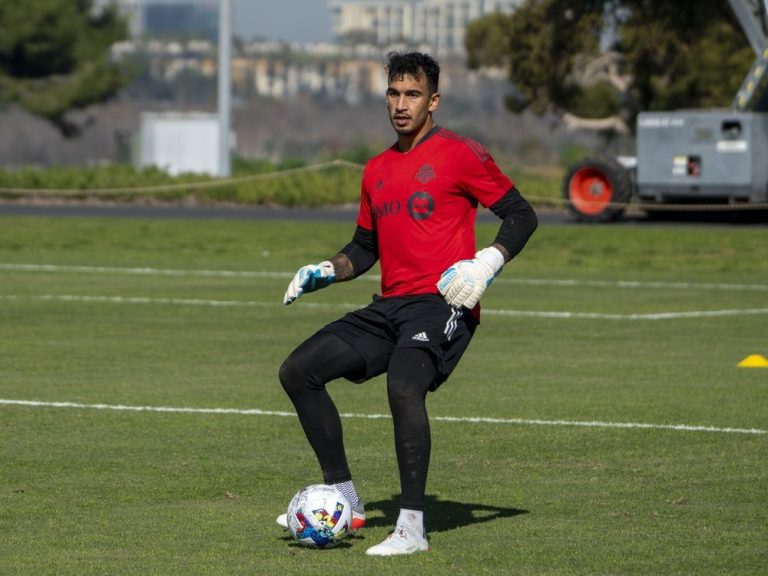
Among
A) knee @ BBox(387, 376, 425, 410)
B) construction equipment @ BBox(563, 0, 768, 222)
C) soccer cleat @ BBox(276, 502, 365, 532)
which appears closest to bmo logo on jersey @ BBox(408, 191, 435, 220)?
knee @ BBox(387, 376, 425, 410)

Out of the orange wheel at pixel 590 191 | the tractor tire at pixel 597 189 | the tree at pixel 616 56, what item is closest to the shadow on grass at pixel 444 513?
the tractor tire at pixel 597 189

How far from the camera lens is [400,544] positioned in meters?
7.39

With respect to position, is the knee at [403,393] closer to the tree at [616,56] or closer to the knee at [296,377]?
the knee at [296,377]

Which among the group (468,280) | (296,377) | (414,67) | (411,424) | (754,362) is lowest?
(754,362)

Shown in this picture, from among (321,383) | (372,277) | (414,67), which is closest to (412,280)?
(321,383)

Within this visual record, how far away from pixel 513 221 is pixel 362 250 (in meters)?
0.81

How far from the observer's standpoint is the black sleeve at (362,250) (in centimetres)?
815

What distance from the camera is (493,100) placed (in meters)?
164

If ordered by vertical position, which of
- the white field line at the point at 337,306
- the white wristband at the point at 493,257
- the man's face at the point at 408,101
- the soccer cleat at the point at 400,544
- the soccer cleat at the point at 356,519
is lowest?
the white field line at the point at 337,306

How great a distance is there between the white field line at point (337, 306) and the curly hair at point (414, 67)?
37.3 feet

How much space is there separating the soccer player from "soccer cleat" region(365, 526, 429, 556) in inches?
0.6

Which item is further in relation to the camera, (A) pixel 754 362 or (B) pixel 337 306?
(B) pixel 337 306

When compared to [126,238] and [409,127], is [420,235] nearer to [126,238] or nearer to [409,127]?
[409,127]

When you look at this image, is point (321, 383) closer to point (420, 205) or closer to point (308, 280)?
point (308, 280)
